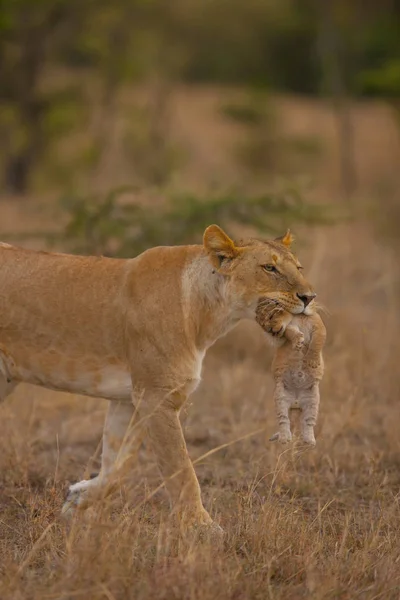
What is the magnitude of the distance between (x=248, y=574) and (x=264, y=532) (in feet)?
1.14

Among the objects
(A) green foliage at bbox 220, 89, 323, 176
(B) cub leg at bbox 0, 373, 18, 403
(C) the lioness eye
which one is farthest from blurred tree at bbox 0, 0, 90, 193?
(C) the lioness eye

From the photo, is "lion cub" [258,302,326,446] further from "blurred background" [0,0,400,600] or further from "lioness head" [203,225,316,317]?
"blurred background" [0,0,400,600]

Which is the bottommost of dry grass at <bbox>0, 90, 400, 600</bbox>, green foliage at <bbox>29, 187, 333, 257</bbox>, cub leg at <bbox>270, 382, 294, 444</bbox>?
dry grass at <bbox>0, 90, 400, 600</bbox>

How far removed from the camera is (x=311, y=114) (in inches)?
1082

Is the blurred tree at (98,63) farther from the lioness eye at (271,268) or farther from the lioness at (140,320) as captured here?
the lioness eye at (271,268)

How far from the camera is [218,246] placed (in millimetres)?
4891

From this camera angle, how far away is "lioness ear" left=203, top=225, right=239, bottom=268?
4.86 m

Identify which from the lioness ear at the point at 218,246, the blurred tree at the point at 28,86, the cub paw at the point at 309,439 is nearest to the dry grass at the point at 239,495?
the cub paw at the point at 309,439

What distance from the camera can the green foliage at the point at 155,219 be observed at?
32.2ft

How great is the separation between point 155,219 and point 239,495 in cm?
520

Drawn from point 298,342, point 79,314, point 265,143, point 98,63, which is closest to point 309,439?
point 298,342

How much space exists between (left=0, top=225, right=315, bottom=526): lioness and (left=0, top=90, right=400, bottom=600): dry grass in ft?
1.10

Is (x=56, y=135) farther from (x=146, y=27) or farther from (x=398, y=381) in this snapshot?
(x=398, y=381)

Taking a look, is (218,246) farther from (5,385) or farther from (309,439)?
(5,385)
